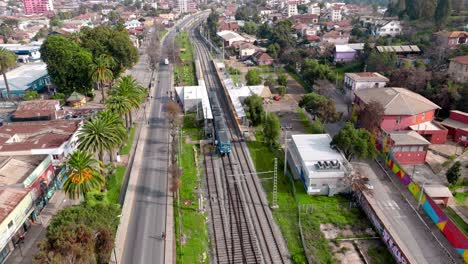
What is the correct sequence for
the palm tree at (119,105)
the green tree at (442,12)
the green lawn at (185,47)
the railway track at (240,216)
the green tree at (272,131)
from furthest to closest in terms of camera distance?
the green lawn at (185,47) → the green tree at (442,12) → the green tree at (272,131) → the palm tree at (119,105) → the railway track at (240,216)

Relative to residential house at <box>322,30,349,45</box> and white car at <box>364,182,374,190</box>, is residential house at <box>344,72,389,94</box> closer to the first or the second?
white car at <box>364,182,374,190</box>

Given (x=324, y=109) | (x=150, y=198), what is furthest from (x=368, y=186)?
(x=150, y=198)

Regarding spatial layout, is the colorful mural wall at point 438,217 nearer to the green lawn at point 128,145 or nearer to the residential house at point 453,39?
the green lawn at point 128,145

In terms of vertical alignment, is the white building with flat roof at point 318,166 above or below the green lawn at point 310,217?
above

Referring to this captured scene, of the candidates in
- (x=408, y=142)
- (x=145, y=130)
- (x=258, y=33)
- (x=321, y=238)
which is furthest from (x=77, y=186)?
(x=258, y=33)

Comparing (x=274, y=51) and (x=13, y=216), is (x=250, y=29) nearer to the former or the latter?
(x=274, y=51)

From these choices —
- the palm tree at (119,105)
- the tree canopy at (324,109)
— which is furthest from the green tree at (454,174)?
the palm tree at (119,105)
